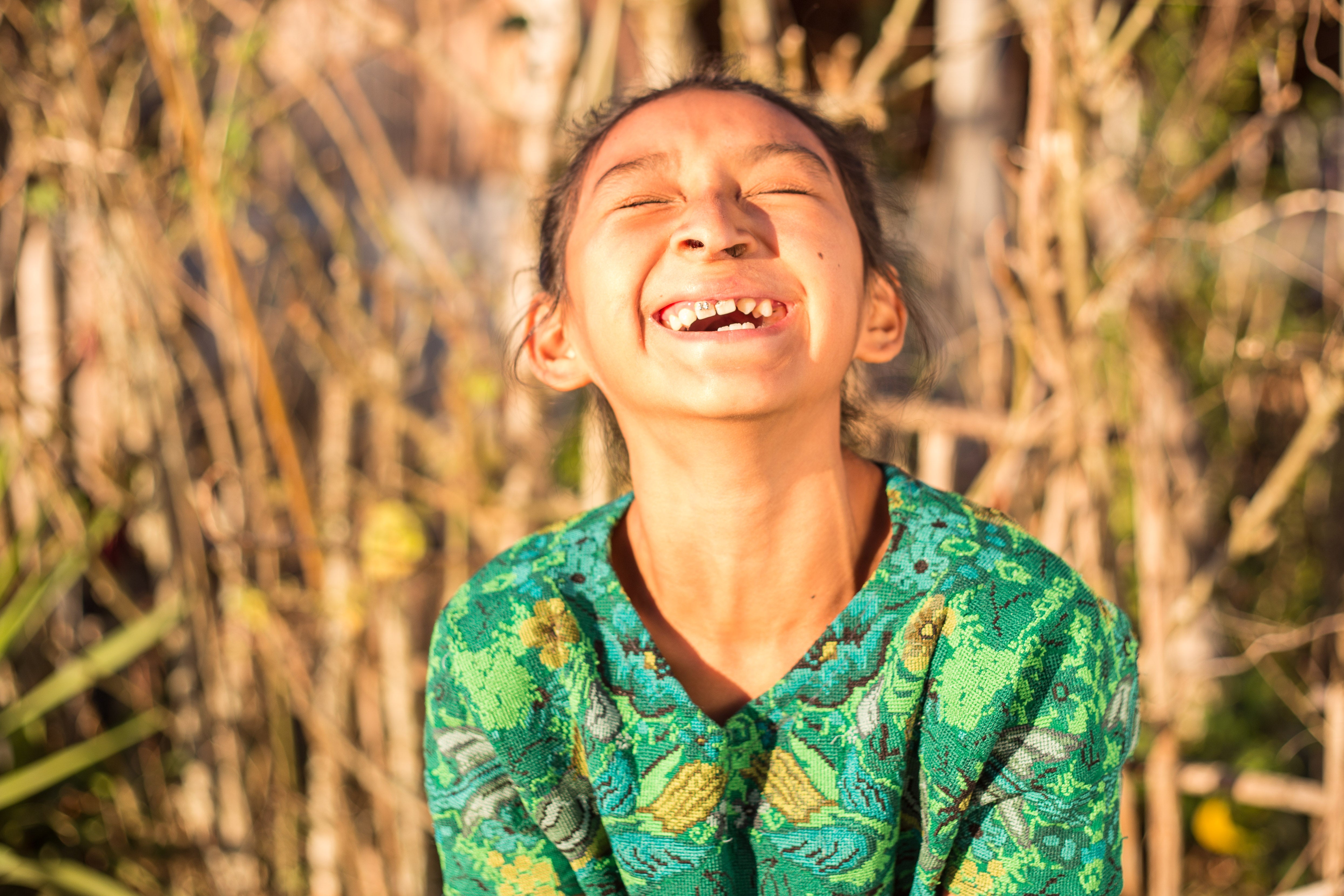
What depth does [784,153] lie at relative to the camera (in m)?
0.98

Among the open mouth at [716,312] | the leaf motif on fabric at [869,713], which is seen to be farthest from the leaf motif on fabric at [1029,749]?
the open mouth at [716,312]

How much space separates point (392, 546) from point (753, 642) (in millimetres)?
762

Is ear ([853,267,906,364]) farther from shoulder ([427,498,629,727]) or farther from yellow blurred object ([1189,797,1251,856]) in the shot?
yellow blurred object ([1189,797,1251,856])

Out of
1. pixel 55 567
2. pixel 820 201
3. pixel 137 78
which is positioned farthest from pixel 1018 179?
pixel 55 567

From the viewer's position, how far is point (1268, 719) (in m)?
Result: 2.49

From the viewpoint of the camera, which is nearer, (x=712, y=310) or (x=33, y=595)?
(x=712, y=310)

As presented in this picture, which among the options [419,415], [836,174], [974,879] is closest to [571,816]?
[974,879]

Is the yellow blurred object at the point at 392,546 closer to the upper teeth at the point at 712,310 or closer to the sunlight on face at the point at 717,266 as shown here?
the sunlight on face at the point at 717,266

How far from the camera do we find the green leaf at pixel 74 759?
1.85 metres

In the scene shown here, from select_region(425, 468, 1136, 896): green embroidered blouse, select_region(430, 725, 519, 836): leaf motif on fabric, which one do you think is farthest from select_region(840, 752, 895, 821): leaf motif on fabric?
select_region(430, 725, 519, 836): leaf motif on fabric

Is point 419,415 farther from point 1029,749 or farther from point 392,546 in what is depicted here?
point 1029,749

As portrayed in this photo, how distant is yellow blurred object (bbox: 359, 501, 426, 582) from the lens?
1571mm

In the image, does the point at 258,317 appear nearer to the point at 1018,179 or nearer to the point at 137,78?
the point at 137,78

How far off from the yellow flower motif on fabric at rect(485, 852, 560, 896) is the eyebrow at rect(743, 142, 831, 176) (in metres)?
0.73
